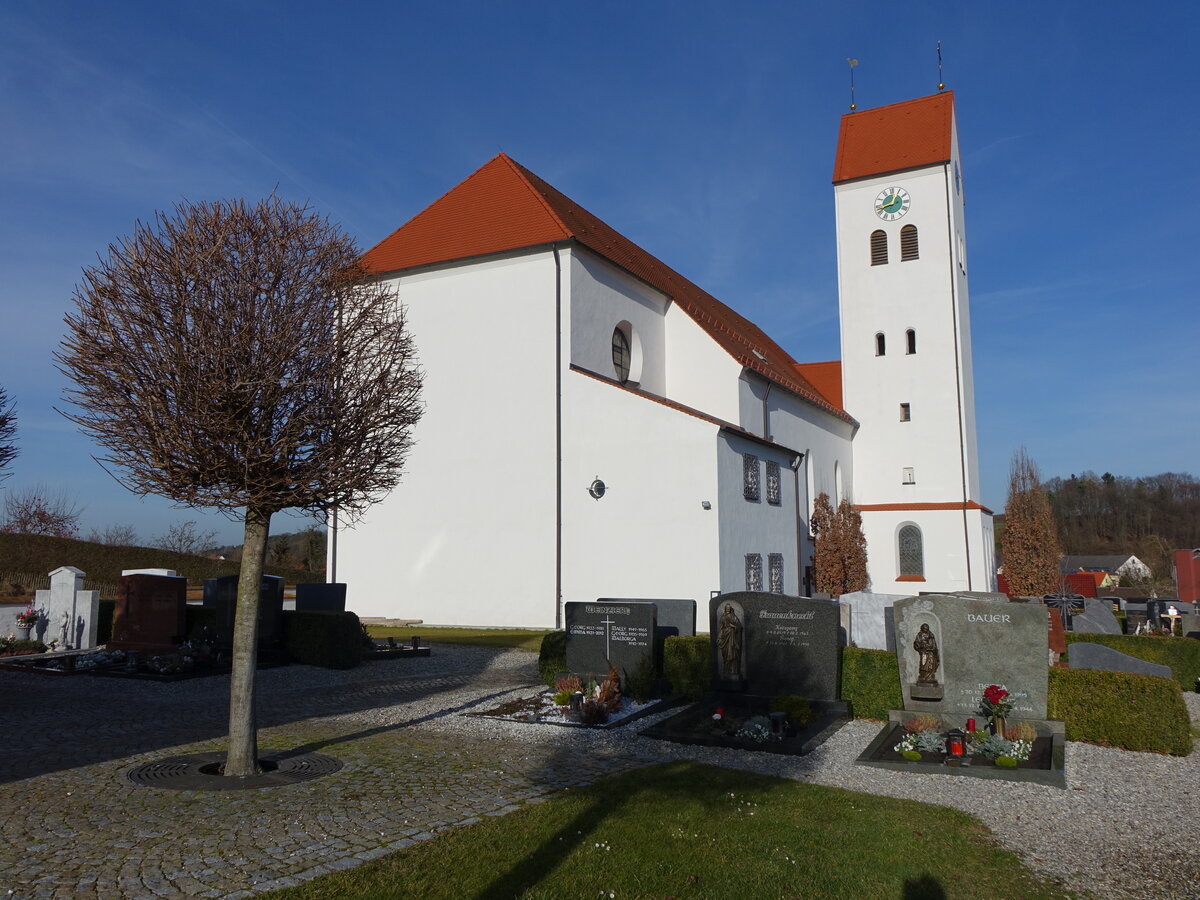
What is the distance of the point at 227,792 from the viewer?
276 inches

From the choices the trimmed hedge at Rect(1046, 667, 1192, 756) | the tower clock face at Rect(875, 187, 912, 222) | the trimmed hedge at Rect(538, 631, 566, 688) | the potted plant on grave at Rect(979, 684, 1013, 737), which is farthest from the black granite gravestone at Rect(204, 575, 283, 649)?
the tower clock face at Rect(875, 187, 912, 222)

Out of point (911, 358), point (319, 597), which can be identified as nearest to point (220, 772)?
point (319, 597)

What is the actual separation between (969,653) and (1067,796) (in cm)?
230

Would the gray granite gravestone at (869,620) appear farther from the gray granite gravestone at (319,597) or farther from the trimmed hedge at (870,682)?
the gray granite gravestone at (319,597)

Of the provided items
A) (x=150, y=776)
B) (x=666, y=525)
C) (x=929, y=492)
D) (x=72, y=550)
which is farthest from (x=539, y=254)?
(x=72, y=550)

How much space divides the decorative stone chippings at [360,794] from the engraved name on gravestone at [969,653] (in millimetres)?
822

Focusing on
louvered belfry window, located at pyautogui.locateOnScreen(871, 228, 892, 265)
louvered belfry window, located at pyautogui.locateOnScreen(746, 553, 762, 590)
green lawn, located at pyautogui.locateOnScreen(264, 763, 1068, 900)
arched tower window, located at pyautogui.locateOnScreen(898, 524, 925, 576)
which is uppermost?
louvered belfry window, located at pyautogui.locateOnScreen(871, 228, 892, 265)

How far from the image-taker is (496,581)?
21.9 m

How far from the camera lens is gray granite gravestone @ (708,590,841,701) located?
1091cm

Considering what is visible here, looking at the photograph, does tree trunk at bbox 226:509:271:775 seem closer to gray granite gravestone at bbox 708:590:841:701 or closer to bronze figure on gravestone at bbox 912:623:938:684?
gray granite gravestone at bbox 708:590:841:701

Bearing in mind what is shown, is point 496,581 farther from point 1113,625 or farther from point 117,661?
point 1113,625

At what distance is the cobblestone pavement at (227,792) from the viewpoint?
5.28 metres

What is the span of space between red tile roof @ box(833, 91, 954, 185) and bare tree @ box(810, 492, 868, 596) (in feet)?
48.0

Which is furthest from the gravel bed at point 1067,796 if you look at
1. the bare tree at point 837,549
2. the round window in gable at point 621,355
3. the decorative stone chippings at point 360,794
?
the bare tree at point 837,549
